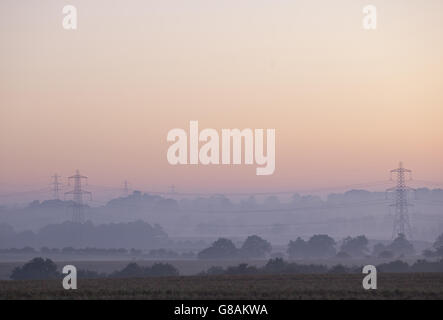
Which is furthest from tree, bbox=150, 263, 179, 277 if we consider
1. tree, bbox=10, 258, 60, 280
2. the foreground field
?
the foreground field

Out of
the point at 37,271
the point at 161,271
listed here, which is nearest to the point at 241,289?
the point at 37,271

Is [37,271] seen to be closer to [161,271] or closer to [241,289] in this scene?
[161,271]

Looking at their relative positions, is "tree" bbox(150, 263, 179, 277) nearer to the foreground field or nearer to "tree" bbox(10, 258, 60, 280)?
"tree" bbox(10, 258, 60, 280)

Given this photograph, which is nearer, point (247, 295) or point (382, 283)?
point (247, 295)

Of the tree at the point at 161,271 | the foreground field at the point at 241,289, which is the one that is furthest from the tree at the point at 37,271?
the foreground field at the point at 241,289
